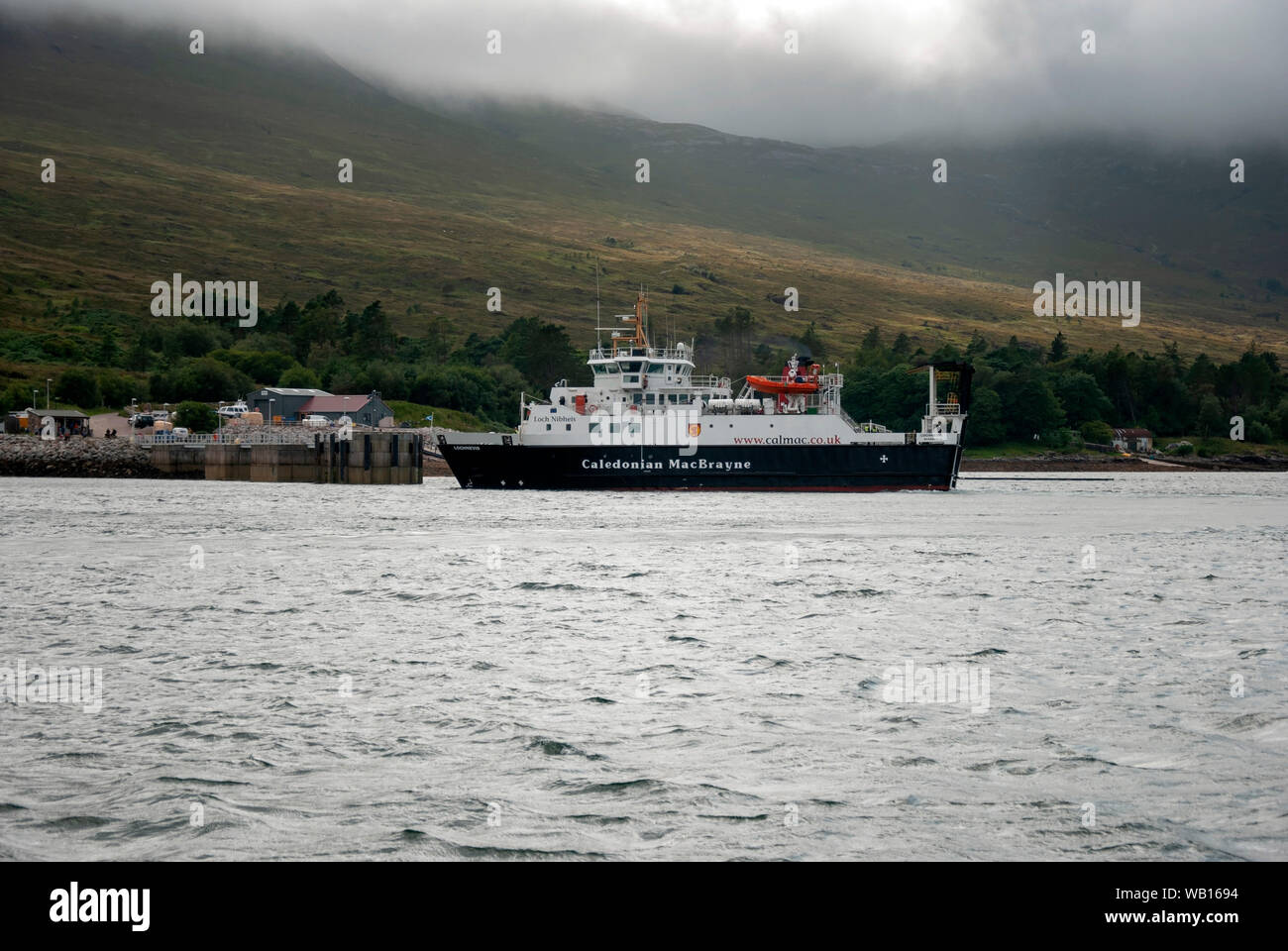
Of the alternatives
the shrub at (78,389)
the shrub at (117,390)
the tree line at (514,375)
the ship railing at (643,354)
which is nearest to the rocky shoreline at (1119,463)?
the tree line at (514,375)

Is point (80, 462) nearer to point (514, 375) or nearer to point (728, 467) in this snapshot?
point (728, 467)

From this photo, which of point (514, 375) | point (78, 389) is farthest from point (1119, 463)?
point (78, 389)

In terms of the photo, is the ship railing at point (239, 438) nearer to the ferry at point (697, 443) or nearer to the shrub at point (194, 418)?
the shrub at point (194, 418)

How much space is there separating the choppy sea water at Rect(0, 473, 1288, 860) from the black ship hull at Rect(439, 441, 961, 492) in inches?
Result: 1340

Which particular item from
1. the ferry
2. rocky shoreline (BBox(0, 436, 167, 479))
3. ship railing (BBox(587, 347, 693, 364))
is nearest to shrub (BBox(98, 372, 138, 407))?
rocky shoreline (BBox(0, 436, 167, 479))

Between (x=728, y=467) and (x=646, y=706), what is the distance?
177 feet

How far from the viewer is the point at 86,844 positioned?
926cm

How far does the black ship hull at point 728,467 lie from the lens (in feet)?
221

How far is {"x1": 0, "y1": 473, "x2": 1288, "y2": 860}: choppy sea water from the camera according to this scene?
9.63 m

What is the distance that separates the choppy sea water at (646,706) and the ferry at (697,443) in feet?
112

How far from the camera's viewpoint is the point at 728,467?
67812 millimetres

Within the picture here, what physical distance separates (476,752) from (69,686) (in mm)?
6356
